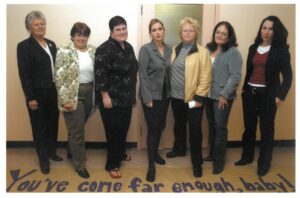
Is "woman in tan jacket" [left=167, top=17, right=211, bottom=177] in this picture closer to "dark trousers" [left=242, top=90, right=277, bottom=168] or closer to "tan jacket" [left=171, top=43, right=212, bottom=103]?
"tan jacket" [left=171, top=43, right=212, bottom=103]

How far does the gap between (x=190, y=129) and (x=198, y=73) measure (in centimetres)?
45

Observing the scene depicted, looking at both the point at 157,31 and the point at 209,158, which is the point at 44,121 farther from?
the point at 209,158

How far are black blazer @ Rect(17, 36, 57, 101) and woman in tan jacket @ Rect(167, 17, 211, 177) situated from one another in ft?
3.32

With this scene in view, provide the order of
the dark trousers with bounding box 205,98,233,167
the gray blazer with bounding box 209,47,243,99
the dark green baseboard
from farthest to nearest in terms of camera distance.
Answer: the dark green baseboard
the dark trousers with bounding box 205,98,233,167
the gray blazer with bounding box 209,47,243,99

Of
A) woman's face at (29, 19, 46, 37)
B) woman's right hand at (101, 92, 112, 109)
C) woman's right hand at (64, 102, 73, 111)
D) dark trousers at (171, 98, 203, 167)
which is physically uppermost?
woman's face at (29, 19, 46, 37)

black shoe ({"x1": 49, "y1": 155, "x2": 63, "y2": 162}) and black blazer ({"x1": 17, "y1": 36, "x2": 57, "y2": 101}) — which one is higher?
black blazer ({"x1": 17, "y1": 36, "x2": 57, "y2": 101})

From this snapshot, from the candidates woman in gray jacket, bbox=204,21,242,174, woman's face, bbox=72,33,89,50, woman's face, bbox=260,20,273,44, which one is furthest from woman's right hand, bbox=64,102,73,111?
woman's face, bbox=260,20,273,44

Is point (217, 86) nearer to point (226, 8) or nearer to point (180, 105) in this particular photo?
point (180, 105)

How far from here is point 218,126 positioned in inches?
99.3

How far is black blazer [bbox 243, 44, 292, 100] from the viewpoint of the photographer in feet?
7.77

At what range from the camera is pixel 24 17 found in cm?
265

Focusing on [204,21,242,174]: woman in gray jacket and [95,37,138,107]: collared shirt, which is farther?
[204,21,242,174]: woman in gray jacket

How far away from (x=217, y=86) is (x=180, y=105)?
1.19ft

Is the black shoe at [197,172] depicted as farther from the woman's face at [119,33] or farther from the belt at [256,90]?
the woman's face at [119,33]
